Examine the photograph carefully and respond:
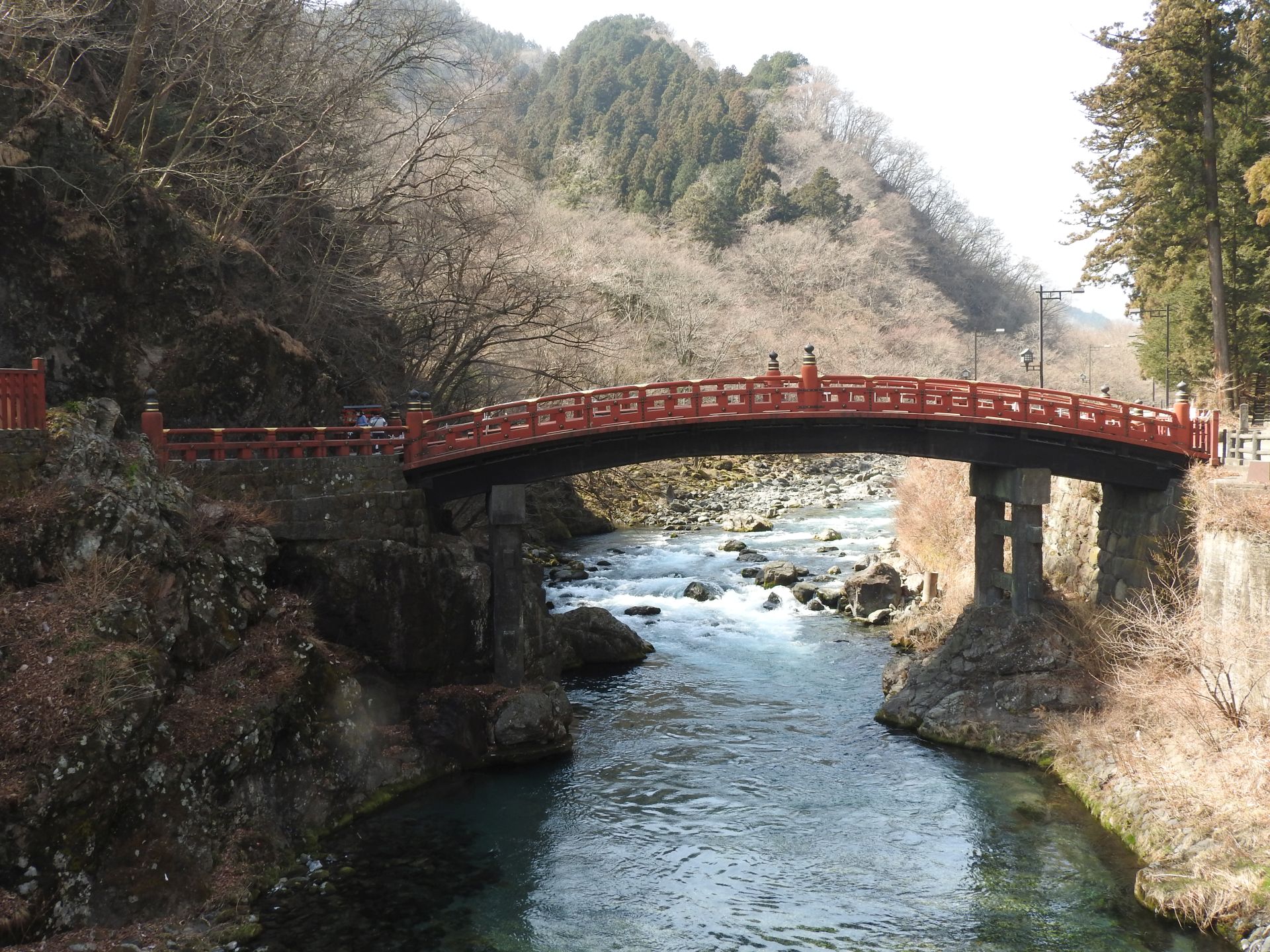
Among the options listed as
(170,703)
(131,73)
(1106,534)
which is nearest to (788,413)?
(1106,534)

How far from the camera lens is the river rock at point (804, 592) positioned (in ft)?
108

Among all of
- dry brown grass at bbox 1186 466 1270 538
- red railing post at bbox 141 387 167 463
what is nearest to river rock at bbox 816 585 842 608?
dry brown grass at bbox 1186 466 1270 538

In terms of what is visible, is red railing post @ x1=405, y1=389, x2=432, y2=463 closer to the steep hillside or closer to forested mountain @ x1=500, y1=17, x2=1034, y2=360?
the steep hillside

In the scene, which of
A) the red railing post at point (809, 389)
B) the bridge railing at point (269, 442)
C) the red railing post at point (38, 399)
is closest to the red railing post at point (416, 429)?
the bridge railing at point (269, 442)

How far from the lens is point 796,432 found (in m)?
24.6

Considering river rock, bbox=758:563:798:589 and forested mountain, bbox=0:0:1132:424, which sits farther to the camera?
river rock, bbox=758:563:798:589

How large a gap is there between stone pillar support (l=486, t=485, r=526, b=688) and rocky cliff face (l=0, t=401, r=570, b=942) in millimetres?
1115

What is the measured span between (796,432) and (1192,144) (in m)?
18.7

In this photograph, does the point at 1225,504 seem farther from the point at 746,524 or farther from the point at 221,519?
the point at 746,524

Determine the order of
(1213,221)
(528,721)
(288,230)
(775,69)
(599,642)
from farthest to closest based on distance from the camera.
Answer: (775,69)
(1213,221)
(288,230)
(599,642)
(528,721)

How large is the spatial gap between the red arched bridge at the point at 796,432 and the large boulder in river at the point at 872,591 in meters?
7.61

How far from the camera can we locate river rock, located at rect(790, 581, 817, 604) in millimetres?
32906

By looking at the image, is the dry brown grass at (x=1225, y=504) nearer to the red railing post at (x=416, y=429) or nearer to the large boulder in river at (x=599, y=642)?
the large boulder in river at (x=599, y=642)

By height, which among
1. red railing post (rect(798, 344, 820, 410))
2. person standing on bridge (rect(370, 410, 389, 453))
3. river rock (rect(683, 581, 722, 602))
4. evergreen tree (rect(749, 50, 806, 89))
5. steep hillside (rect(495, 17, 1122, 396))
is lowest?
river rock (rect(683, 581, 722, 602))
